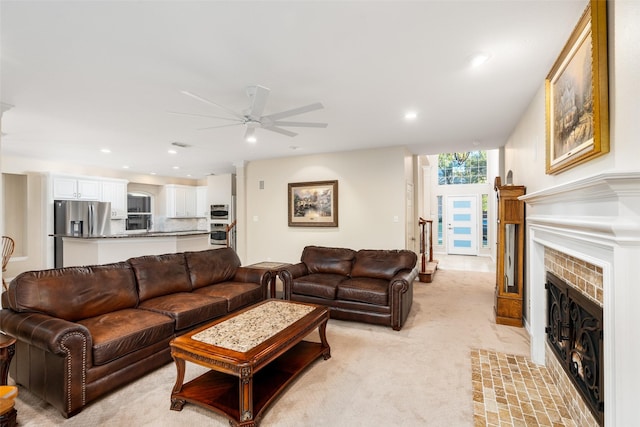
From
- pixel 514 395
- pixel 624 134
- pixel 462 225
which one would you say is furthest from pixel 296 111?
pixel 462 225

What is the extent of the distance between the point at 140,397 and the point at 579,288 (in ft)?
10.1

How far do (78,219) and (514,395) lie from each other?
7873 millimetres

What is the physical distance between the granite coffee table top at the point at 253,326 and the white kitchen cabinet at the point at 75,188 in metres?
6.05

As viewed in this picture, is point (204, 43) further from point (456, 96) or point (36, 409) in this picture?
point (36, 409)

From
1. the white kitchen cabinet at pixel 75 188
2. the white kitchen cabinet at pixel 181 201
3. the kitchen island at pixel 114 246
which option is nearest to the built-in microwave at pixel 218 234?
the white kitchen cabinet at pixel 181 201

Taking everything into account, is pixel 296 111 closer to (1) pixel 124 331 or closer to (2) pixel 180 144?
(1) pixel 124 331

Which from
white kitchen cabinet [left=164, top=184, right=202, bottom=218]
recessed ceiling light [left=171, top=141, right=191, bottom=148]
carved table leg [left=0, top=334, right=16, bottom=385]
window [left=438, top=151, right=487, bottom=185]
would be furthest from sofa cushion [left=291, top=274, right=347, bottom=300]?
window [left=438, top=151, right=487, bottom=185]

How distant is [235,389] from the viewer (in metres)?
2.14

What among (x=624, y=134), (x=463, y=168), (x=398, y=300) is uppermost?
(x=463, y=168)

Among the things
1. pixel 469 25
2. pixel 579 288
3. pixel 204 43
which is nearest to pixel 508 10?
pixel 469 25

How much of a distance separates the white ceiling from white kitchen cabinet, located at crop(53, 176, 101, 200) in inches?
87.6

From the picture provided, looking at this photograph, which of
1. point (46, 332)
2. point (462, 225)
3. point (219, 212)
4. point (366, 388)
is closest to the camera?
point (46, 332)

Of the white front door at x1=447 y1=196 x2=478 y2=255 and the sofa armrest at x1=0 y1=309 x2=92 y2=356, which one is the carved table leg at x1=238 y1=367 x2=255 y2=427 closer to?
the sofa armrest at x1=0 y1=309 x2=92 y2=356

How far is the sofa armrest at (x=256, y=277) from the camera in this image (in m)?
3.96
